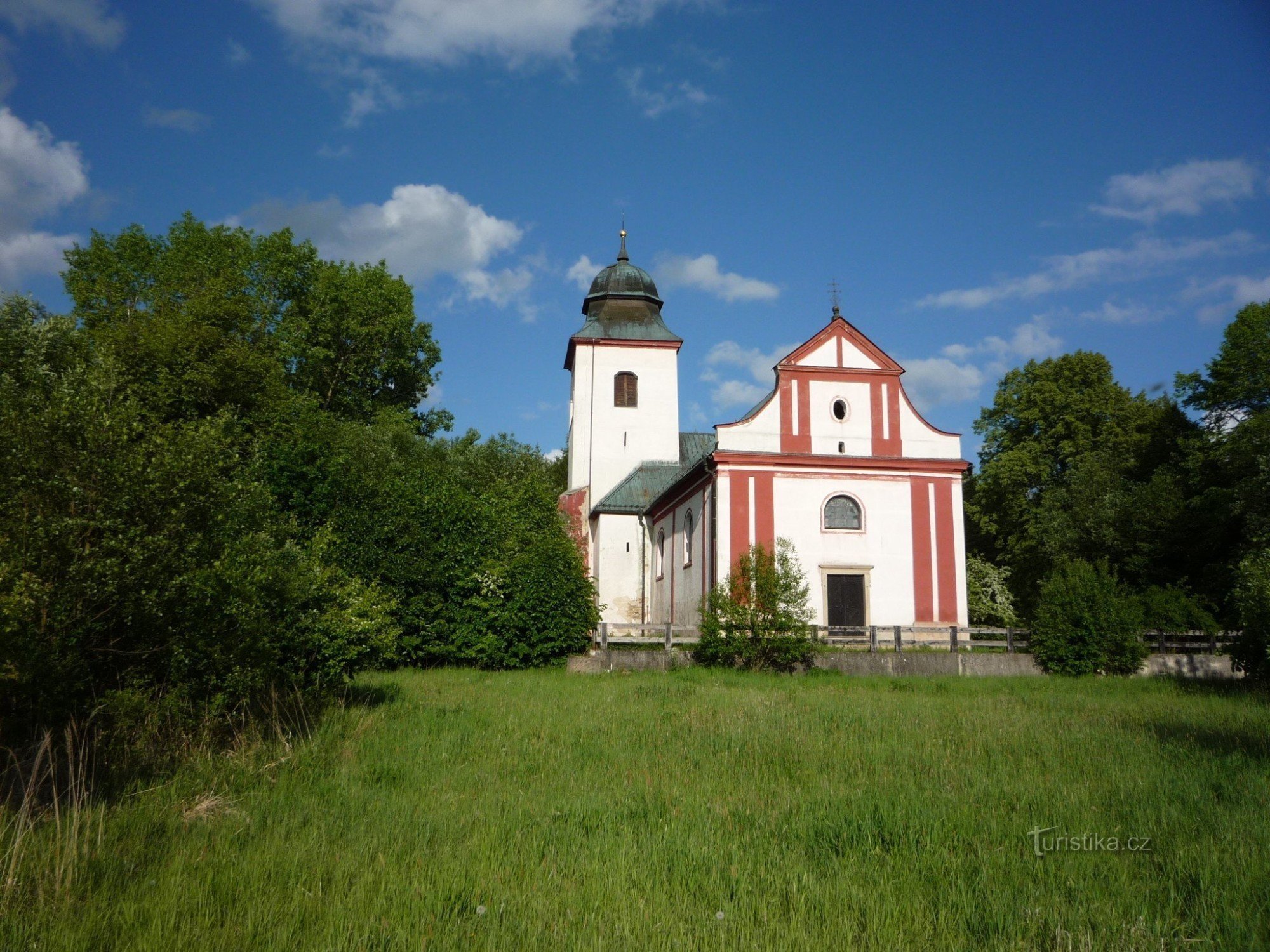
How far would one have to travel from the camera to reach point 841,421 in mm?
25312

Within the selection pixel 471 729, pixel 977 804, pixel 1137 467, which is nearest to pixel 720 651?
pixel 471 729

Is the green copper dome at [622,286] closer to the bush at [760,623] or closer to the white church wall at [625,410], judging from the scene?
the white church wall at [625,410]

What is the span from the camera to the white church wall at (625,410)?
36500mm

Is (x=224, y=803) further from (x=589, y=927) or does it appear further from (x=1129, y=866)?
(x=1129, y=866)

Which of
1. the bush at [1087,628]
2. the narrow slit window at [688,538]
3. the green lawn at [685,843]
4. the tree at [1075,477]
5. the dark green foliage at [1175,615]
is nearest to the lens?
the green lawn at [685,843]

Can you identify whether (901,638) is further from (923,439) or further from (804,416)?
(804,416)

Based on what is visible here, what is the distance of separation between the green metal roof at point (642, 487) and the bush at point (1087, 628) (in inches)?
626

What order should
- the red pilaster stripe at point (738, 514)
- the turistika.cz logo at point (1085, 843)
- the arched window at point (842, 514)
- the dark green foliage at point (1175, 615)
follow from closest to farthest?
the turistika.cz logo at point (1085, 843) < the dark green foliage at point (1175, 615) < the red pilaster stripe at point (738, 514) < the arched window at point (842, 514)

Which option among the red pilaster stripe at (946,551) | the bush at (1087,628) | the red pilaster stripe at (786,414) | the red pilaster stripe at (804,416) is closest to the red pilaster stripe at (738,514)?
the red pilaster stripe at (946,551)

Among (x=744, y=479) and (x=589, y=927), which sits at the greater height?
(x=744, y=479)

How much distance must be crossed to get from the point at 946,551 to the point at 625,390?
1583cm

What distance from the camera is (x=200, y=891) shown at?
473 centimetres

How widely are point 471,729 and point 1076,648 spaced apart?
14476 mm

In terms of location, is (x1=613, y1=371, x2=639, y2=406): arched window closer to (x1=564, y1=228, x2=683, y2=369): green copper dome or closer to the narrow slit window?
(x1=564, y1=228, x2=683, y2=369): green copper dome
